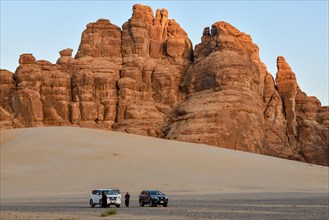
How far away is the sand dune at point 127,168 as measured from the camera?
55.3m

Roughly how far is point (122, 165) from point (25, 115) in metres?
48.2

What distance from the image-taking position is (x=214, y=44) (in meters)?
114

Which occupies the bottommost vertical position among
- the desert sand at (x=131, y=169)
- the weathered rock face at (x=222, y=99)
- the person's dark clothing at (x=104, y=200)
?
the person's dark clothing at (x=104, y=200)

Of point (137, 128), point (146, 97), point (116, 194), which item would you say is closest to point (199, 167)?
point (116, 194)

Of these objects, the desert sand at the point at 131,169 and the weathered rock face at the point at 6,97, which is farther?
the weathered rock face at the point at 6,97

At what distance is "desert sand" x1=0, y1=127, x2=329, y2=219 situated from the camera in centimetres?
5344

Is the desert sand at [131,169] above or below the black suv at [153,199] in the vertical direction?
above

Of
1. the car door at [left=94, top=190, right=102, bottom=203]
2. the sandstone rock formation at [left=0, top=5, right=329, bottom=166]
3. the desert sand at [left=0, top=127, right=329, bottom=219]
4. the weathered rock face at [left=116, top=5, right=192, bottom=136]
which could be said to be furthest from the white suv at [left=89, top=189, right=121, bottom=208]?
the weathered rock face at [left=116, top=5, right=192, bottom=136]

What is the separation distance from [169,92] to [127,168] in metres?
51.3

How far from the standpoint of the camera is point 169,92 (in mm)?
113625

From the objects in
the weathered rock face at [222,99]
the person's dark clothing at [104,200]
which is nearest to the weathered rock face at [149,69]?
the weathered rock face at [222,99]

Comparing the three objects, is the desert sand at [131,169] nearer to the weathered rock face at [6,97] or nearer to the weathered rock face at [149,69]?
the weathered rock face at [149,69]

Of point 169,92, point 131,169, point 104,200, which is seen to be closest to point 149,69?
point 169,92

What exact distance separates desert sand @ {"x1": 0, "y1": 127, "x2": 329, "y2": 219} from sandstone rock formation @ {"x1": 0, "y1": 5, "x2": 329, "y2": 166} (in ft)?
66.4
